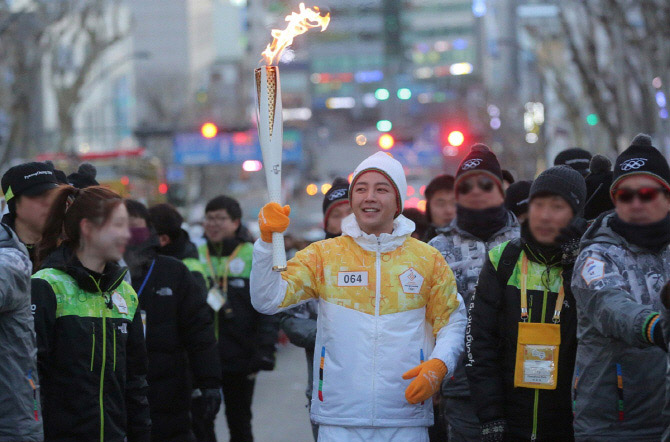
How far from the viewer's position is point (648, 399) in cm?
451

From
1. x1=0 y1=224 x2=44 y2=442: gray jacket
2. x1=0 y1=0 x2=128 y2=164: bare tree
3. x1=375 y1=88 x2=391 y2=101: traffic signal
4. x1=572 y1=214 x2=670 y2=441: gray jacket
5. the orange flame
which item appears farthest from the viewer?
x1=0 y1=0 x2=128 y2=164: bare tree

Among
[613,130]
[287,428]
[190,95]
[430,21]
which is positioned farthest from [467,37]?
[287,428]

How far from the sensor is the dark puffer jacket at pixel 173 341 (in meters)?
6.88

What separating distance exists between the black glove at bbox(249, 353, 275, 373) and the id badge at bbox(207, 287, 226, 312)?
480 millimetres

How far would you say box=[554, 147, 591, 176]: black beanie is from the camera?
717 centimetres

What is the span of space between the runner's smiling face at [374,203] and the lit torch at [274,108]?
39 cm

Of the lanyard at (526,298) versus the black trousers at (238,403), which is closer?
the lanyard at (526,298)

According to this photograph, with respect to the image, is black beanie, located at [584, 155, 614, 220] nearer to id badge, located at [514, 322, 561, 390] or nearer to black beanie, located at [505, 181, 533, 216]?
black beanie, located at [505, 181, 533, 216]

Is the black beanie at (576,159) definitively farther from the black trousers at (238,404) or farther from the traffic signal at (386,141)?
the traffic signal at (386,141)

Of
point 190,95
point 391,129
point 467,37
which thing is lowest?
point 391,129

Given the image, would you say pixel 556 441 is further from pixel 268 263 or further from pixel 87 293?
pixel 87 293

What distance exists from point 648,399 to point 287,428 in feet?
21.6

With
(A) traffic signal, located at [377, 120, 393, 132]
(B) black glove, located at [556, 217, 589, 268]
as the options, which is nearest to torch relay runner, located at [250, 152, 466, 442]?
(B) black glove, located at [556, 217, 589, 268]

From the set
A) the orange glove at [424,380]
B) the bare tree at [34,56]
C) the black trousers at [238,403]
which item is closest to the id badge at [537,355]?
the orange glove at [424,380]
